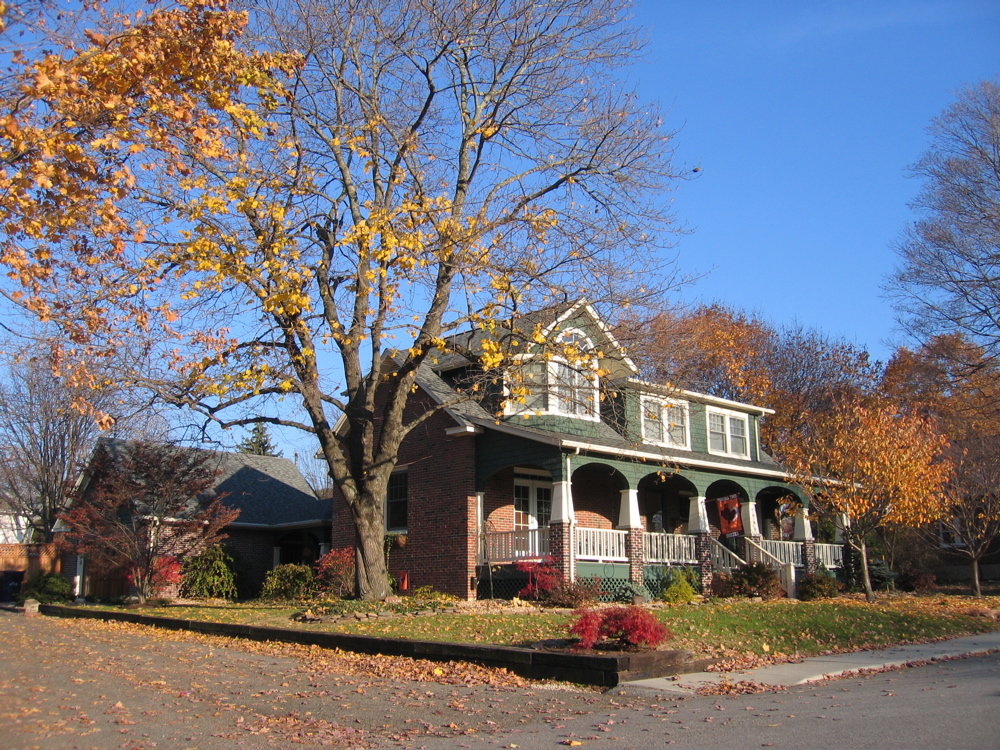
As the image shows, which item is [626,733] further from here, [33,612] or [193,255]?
[33,612]

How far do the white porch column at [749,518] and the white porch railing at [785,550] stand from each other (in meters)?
0.41

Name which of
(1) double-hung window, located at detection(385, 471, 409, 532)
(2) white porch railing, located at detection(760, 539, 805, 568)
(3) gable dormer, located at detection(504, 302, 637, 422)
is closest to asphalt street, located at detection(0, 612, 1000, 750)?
(3) gable dormer, located at detection(504, 302, 637, 422)

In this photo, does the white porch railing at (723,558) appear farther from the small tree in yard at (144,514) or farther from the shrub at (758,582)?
the small tree in yard at (144,514)

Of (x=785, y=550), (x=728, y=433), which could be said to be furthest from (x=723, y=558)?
(x=728, y=433)

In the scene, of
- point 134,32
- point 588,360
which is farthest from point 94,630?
point 134,32

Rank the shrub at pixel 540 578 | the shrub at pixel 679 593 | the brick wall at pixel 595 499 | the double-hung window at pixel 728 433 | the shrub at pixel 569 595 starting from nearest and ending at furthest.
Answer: the shrub at pixel 569 595 < the shrub at pixel 540 578 < the shrub at pixel 679 593 < the brick wall at pixel 595 499 < the double-hung window at pixel 728 433

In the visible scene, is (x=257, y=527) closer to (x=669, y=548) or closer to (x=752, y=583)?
(x=669, y=548)

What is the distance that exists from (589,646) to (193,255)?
8955mm

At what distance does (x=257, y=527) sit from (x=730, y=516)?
16.5 meters

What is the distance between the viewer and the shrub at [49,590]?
28.8 metres

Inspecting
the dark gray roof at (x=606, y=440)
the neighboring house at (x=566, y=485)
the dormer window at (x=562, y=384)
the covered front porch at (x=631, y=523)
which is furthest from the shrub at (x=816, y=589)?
the dormer window at (x=562, y=384)

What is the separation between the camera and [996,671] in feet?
37.2

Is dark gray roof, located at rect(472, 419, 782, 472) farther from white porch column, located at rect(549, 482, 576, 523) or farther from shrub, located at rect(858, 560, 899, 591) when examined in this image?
shrub, located at rect(858, 560, 899, 591)

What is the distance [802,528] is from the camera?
1077 inches
